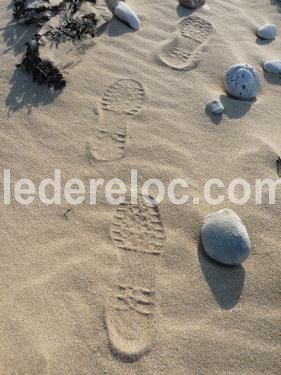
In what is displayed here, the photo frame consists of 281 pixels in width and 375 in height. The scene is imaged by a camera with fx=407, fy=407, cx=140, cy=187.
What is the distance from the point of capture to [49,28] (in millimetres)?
3275

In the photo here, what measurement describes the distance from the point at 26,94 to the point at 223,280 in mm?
1830

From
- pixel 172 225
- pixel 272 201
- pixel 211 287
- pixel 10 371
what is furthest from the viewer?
pixel 272 201

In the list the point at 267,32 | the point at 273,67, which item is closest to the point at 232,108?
the point at 273,67

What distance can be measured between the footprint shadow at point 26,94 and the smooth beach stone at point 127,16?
3.63 ft

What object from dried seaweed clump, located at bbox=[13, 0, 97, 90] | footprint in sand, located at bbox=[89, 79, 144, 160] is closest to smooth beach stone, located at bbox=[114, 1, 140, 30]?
dried seaweed clump, located at bbox=[13, 0, 97, 90]

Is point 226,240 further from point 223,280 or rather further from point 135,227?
point 135,227

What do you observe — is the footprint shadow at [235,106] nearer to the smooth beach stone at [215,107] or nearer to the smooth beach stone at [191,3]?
the smooth beach stone at [215,107]

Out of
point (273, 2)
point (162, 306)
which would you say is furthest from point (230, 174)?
point (273, 2)

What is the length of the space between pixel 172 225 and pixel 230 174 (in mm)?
575

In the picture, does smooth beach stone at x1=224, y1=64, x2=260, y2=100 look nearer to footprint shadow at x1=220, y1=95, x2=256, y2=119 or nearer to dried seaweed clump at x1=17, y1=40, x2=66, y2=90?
footprint shadow at x1=220, y1=95, x2=256, y2=119

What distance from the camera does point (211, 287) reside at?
1.96 metres

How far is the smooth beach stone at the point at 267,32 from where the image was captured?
375 centimetres

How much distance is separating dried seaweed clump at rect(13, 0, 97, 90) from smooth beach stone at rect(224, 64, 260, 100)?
1197 millimetres

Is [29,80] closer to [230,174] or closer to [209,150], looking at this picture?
[209,150]
